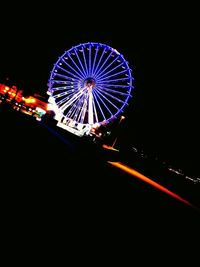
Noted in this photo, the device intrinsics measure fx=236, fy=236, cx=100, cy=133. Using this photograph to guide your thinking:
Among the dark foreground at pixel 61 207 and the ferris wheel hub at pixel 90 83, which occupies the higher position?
the ferris wheel hub at pixel 90 83

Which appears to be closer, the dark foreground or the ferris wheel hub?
the dark foreground

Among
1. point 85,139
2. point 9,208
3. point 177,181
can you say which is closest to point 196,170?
point 177,181

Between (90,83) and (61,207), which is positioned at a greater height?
(90,83)

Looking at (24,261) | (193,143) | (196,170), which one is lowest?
(24,261)

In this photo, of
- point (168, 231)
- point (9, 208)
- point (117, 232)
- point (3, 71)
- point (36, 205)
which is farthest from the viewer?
point (3, 71)

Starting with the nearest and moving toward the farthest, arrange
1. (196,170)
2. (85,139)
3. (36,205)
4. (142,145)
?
Result: 1. (36,205)
2. (85,139)
3. (196,170)
4. (142,145)

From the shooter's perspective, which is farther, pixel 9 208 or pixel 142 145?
pixel 142 145

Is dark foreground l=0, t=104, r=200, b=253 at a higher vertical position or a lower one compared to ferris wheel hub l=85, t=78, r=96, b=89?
lower

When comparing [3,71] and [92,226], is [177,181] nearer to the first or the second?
[92,226]

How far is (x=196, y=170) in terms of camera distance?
19984 millimetres

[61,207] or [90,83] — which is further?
[90,83]

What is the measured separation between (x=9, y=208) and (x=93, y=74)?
13411 mm

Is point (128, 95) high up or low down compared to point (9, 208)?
up

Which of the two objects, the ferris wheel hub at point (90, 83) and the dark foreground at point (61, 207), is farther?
Answer: the ferris wheel hub at point (90, 83)
